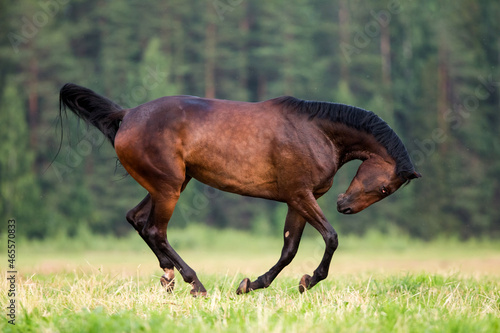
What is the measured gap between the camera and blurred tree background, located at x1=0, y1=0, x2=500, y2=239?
30109 mm

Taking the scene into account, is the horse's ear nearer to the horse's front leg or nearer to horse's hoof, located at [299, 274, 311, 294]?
the horse's front leg

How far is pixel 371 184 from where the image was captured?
23.0 ft

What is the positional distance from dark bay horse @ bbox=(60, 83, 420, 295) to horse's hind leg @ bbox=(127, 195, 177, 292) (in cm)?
2

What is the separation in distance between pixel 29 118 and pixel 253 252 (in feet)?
48.0

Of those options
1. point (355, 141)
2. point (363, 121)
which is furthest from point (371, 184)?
point (363, 121)

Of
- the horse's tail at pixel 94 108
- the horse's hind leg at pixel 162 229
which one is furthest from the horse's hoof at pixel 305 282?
the horse's tail at pixel 94 108

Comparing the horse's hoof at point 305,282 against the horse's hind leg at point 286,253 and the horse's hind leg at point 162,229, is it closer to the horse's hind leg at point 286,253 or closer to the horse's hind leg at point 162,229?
the horse's hind leg at point 286,253

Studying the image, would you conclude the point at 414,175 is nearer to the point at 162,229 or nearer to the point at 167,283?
the point at 162,229

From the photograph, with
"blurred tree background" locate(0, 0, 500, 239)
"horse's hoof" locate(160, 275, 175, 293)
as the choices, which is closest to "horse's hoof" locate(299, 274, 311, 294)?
"horse's hoof" locate(160, 275, 175, 293)

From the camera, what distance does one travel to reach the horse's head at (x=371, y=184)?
6961 mm

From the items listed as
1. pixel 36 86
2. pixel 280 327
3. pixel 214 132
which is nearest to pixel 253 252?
pixel 36 86

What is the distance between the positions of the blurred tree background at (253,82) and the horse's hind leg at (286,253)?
2190 centimetres

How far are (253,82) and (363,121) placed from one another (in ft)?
101

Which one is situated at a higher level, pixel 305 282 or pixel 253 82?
pixel 253 82
